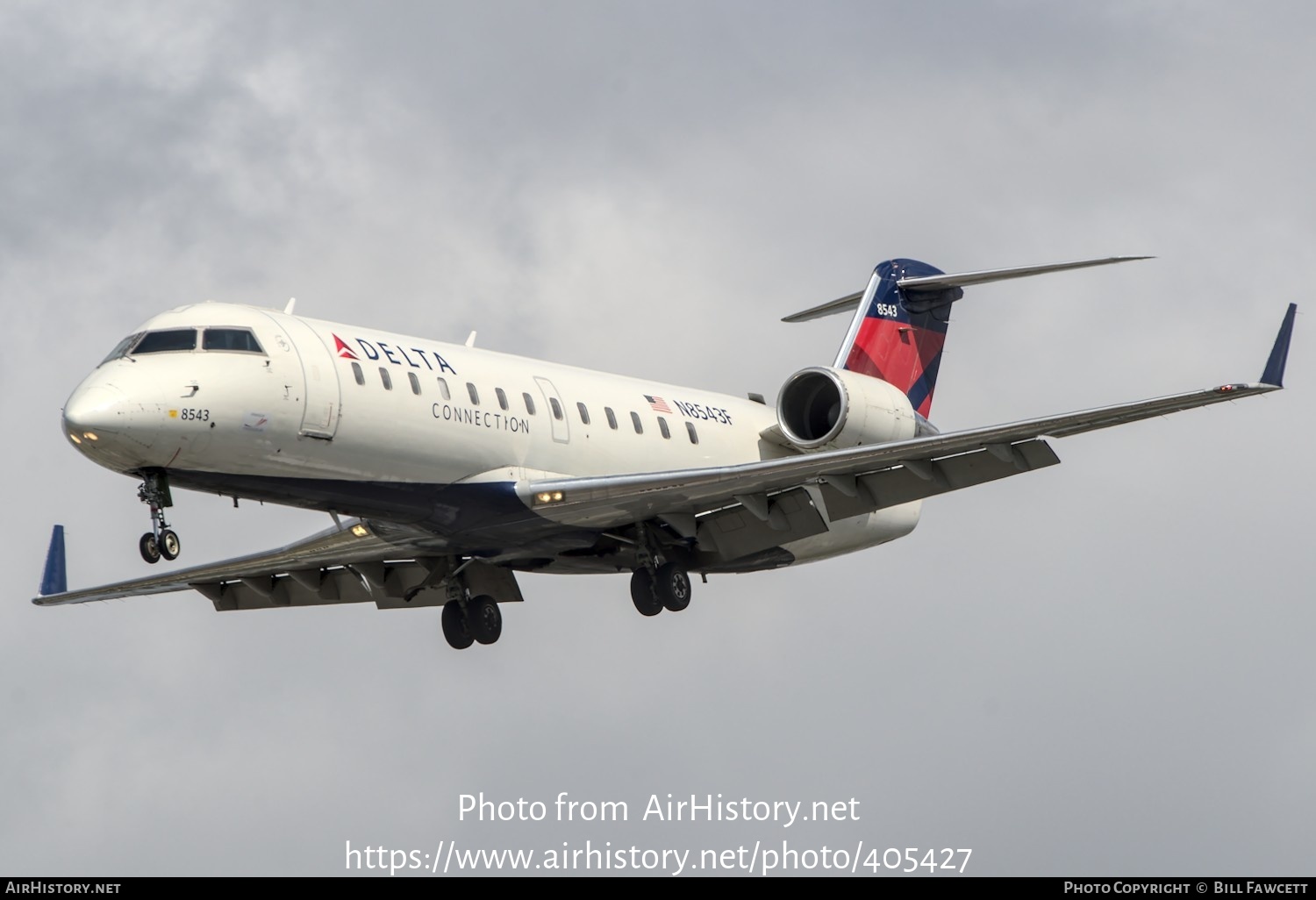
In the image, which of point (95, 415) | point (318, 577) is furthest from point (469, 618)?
point (95, 415)

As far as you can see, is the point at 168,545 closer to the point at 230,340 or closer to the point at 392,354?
the point at 230,340

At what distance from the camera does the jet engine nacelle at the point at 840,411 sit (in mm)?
26391

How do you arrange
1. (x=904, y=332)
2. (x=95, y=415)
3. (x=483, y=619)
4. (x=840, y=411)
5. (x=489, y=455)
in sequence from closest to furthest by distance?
(x=95, y=415) → (x=489, y=455) → (x=840, y=411) → (x=483, y=619) → (x=904, y=332)

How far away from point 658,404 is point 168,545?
775 centimetres

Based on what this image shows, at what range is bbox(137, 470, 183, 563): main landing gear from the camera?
20.7 meters

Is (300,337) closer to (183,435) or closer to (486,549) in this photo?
(183,435)

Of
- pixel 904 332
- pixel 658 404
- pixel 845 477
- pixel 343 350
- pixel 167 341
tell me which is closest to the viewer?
pixel 167 341

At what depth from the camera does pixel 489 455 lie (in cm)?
2333

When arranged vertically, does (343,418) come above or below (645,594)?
above

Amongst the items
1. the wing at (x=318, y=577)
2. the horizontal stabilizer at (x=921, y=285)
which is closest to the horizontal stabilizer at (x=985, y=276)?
the horizontal stabilizer at (x=921, y=285)

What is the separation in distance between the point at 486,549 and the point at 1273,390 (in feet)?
31.9

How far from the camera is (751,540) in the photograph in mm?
25531

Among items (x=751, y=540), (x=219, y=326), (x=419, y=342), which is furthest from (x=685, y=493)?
(x=219, y=326)

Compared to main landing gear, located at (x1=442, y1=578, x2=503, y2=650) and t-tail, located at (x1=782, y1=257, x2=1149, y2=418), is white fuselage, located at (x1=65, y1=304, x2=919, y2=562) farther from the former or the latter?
t-tail, located at (x1=782, y1=257, x2=1149, y2=418)
